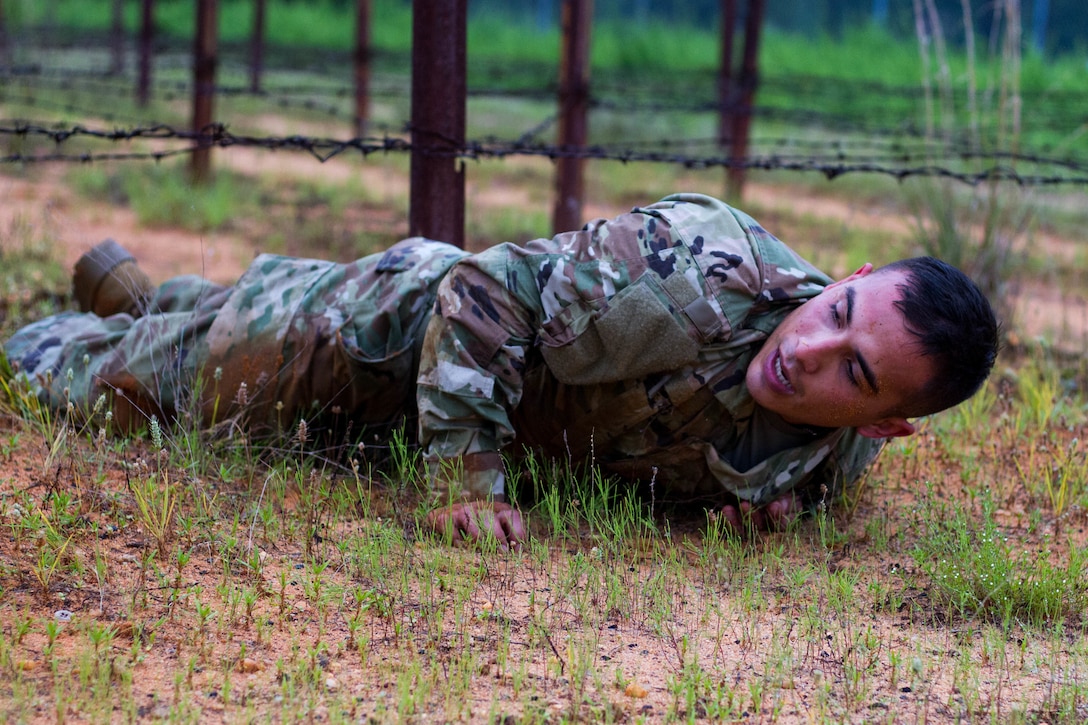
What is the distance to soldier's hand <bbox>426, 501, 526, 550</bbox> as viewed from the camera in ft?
8.26

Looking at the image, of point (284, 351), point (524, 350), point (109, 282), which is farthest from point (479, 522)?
point (109, 282)

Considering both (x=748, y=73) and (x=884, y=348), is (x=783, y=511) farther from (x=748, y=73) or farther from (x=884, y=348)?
(x=748, y=73)

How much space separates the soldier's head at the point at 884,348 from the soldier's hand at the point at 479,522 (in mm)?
613

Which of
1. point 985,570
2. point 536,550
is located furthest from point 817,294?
point 536,550

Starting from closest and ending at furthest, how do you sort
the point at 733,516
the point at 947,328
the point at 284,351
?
1. the point at 947,328
2. the point at 733,516
3. the point at 284,351

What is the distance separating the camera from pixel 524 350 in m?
2.61

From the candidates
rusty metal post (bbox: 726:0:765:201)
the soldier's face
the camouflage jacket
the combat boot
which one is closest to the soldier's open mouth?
the soldier's face

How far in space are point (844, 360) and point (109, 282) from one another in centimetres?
217

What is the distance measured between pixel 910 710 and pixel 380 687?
2.91 feet

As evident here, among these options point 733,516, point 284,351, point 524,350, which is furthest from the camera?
point 284,351

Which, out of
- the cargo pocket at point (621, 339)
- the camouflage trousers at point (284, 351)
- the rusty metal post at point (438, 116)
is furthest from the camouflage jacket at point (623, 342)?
the rusty metal post at point (438, 116)

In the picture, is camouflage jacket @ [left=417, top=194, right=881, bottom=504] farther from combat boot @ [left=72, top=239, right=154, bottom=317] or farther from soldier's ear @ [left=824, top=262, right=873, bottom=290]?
combat boot @ [left=72, top=239, right=154, bottom=317]

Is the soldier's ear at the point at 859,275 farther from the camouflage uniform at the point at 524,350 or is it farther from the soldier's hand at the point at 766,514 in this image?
the soldier's hand at the point at 766,514

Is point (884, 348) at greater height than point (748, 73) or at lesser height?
lesser
